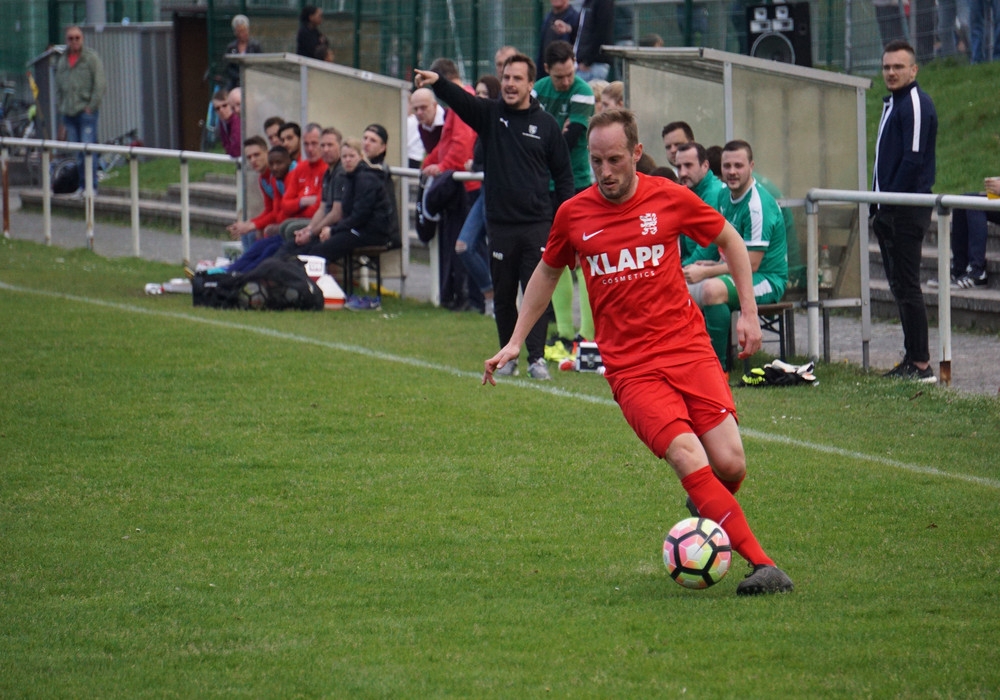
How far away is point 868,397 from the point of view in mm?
9547

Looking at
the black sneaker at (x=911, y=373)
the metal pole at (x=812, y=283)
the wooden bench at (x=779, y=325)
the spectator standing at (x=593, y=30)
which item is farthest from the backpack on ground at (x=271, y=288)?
the black sneaker at (x=911, y=373)

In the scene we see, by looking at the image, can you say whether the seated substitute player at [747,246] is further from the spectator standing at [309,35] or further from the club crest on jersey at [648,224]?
the spectator standing at [309,35]

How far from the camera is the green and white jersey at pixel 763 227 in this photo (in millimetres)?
10211

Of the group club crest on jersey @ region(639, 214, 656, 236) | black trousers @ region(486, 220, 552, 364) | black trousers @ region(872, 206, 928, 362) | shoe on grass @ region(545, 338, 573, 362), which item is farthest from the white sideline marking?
club crest on jersey @ region(639, 214, 656, 236)

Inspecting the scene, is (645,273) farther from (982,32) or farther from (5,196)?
(5,196)

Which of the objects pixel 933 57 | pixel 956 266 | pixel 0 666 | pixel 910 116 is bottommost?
pixel 0 666

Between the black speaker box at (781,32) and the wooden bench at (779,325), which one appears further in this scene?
the black speaker box at (781,32)

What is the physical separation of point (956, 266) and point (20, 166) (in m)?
22.6

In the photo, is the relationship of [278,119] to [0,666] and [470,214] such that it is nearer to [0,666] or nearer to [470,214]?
[470,214]

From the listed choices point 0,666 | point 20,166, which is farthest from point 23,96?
point 0,666

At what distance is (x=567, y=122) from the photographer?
475 inches

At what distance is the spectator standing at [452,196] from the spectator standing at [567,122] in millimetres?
1842

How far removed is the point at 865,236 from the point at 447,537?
5.85 meters

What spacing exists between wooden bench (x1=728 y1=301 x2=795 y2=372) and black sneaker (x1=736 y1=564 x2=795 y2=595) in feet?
16.7
